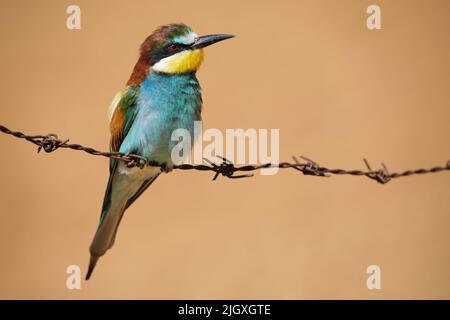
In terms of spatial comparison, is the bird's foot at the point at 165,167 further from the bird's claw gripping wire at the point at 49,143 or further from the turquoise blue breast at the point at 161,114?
the bird's claw gripping wire at the point at 49,143

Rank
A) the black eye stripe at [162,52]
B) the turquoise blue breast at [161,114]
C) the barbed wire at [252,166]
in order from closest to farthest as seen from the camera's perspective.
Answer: the barbed wire at [252,166] < the turquoise blue breast at [161,114] < the black eye stripe at [162,52]

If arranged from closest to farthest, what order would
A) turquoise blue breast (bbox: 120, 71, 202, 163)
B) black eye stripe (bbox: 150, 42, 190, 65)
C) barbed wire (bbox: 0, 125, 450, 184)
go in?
barbed wire (bbox: 0, 125, 450, 184) → turquoise blue breast (bbox: 120, 71, 202, 163) → black eye stripe (bbox: 150, 42, 190, 65)

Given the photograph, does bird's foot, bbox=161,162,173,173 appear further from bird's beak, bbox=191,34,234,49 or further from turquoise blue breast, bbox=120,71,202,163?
bird's beak, bbox=191,34,234,49

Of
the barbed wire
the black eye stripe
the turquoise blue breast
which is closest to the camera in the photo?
the barbed wire

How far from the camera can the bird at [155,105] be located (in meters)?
2.85

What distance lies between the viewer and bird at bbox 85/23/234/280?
2846 mm

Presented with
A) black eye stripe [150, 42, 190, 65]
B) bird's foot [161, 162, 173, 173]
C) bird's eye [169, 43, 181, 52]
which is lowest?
bird's foot [161, 162, 173, 173]

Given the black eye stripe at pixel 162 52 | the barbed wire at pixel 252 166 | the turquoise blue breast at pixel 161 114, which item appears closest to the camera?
the barbed wire at pixel 252 166

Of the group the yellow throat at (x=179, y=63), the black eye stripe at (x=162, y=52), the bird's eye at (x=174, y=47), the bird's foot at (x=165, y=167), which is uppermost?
the bird's eye at (x=174, y=47)

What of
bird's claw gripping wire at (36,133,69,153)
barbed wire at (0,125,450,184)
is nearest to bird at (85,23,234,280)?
barbed wire at (0,125,450,184)

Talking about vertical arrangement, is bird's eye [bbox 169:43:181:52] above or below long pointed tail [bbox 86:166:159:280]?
above

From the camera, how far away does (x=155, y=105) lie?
9.35 feet

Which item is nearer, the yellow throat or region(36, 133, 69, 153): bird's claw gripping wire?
region(36, 133, 69, 153): bird's claw gripping wire

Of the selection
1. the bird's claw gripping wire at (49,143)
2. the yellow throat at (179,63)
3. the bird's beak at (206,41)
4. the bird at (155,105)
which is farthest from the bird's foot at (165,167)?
the bird's claw gripping wire at (49,143)
